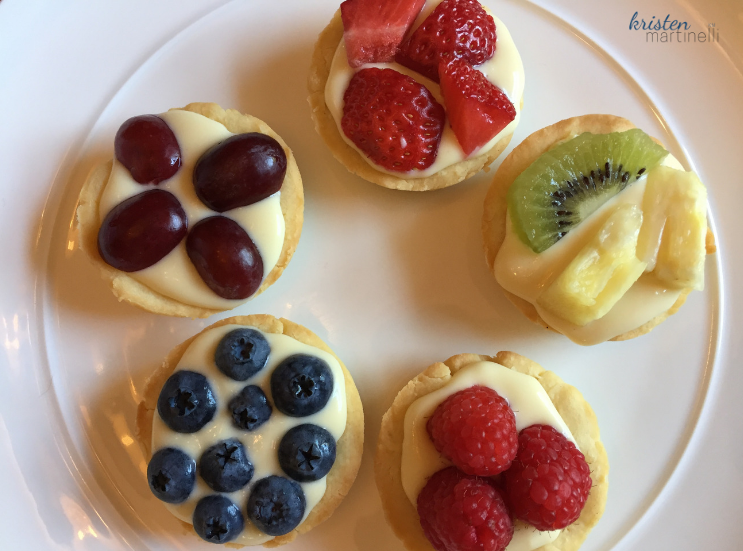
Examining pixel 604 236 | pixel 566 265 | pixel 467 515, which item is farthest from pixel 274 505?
pixel 604 236

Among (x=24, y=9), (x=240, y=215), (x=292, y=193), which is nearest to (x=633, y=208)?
(x=292, y=193)

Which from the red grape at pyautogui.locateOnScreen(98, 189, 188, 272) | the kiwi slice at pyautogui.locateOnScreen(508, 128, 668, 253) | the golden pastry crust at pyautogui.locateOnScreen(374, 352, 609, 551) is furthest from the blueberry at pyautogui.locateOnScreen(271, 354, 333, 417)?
the kiwi slice at pyautogui.locateOnScreen(508, 128, 668, 253)

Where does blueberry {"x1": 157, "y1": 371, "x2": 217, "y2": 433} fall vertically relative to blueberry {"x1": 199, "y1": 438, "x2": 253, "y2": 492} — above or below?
above

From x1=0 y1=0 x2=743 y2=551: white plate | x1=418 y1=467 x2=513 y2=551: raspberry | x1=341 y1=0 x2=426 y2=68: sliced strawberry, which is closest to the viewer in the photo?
x1=418 y1=467 x2=513 y2=551: raspberry

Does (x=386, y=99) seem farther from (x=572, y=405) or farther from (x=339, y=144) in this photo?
(x=572, y=405)

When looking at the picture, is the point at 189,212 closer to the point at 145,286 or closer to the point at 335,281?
the point at 145,286

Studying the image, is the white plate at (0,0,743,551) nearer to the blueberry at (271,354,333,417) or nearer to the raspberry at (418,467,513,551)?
the blueberry at (271,354,333,417)

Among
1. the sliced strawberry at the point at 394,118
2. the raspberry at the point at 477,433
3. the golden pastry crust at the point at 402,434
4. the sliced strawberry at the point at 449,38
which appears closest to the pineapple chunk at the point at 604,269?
the golden pastry crust at the point at 402,434
